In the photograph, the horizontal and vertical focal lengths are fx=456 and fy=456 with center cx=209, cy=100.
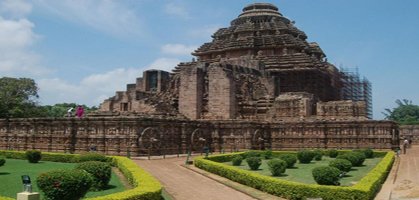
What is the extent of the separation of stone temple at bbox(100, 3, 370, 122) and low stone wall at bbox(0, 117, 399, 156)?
3.10 metres

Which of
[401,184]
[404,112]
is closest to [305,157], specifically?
[401,184]

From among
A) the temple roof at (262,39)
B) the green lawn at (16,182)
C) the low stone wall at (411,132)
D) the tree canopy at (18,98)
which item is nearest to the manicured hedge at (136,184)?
the green lawn at (16,182)

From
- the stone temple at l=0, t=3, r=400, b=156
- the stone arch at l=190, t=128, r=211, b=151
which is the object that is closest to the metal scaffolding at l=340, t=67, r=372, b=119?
the stone temple at l=0, t=3, r=400, b=156

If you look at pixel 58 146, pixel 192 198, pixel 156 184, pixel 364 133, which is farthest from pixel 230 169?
pixel 364 133

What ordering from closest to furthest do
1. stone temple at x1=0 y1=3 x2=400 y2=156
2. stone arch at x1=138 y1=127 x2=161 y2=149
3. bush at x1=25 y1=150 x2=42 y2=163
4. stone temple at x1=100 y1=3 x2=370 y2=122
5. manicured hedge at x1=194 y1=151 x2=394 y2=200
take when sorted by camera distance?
manicured hedge at x1=194 y1=151 x2=394 y2=200 → bush at x1=25 y1=150 x2=42 y2=163 → stone arch at x1=138 y1=127 x2=161 y2=149 → stone temple at x1=0 y1=3 x2=400 y2=156 → stone temple at x1=100 y1=3 x2=370 y2=122

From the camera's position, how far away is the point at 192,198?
42.8ft

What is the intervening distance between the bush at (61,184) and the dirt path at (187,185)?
10.6ft

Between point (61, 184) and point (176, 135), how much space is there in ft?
54.8

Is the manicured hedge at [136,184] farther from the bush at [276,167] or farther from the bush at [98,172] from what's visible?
the bush at [276,167]

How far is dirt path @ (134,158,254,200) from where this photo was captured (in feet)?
44.2

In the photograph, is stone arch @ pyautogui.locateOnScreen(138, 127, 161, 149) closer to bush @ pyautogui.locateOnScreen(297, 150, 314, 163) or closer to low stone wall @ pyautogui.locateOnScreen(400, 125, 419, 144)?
bush @ pyautogui.locateOnScreen(297, 150, 314, 163)

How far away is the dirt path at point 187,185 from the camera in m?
13.5

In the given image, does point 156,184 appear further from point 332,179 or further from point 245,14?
point 245,14

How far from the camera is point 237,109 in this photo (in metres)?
36.7
